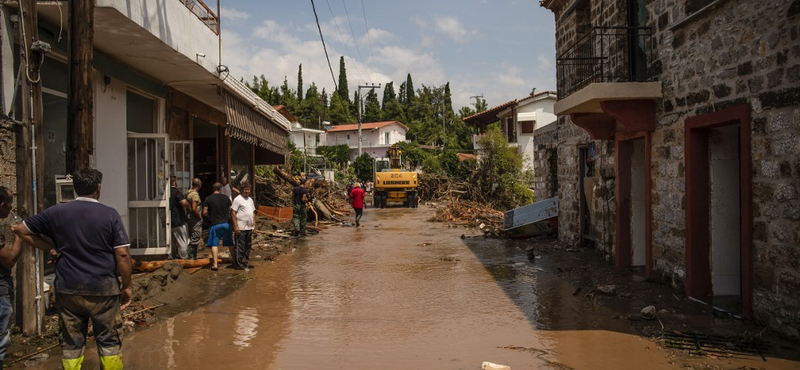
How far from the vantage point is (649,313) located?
7312mm

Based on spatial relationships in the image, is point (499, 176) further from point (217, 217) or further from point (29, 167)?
point (29, 167)

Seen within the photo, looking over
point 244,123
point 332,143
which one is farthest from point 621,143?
point 332,143

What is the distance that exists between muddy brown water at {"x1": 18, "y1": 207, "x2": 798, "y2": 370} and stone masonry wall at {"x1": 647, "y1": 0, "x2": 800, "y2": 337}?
1.03 metres

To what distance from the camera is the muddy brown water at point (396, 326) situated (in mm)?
5906

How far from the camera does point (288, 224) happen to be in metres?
20.0

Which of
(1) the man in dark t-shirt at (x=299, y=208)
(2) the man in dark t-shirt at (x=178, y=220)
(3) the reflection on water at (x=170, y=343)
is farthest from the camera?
(1) the man in dark t-shirt at (x=299, y=208)

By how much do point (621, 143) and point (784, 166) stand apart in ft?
14.4

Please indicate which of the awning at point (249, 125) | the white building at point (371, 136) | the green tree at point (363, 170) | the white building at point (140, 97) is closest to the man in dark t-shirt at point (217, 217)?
the white building at point (140, 97)

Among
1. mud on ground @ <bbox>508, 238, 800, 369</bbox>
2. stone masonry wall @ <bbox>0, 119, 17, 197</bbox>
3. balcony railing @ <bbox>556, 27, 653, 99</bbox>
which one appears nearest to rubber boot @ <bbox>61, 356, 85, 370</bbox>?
stone masonry wall @ <bbox>0, 119, 17, 197</bbox>

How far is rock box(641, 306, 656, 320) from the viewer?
7277 mm

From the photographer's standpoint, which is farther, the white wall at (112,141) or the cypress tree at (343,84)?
the cypress tree at (343,84)

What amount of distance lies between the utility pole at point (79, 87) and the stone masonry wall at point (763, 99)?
7.04m

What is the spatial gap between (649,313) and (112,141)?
344 inches

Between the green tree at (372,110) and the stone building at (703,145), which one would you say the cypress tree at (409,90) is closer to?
the green tree at (372,110)
